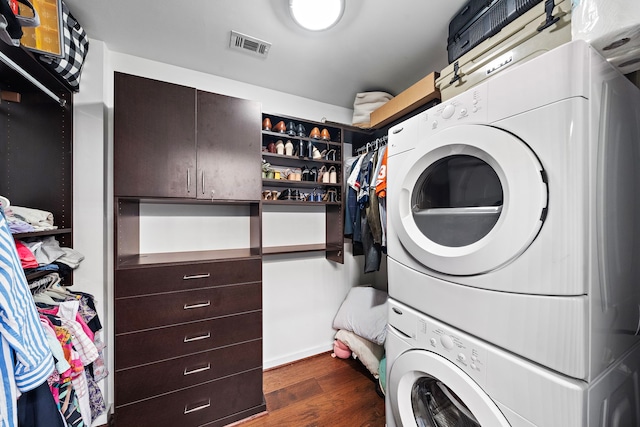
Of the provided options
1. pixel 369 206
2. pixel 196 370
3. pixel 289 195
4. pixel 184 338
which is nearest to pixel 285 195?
pixel 289 195

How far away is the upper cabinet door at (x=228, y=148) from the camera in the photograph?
1397mm

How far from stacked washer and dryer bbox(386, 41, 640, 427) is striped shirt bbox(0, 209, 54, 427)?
1.23m

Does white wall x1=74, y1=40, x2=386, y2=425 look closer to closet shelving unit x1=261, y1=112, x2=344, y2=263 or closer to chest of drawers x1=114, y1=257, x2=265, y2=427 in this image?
closet shelving unit x1=261, y1=112, x2=344, y2=263

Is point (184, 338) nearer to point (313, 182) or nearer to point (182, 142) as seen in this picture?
point (182, 142)

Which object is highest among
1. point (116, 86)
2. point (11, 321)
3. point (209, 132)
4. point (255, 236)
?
point (116, 86)

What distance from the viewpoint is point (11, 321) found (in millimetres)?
605

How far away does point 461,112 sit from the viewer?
80cm

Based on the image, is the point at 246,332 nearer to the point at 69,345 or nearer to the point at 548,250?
the point at 69,345

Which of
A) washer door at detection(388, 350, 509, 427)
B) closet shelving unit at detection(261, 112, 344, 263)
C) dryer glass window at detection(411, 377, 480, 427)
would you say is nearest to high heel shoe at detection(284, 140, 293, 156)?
closet shelving unit at detection(261, 112, 344, 263)

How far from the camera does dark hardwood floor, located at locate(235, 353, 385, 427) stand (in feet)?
4.68

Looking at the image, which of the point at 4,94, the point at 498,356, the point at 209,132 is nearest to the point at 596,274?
the point at 498,356

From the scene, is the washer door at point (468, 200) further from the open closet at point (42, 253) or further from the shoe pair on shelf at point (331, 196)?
the open closet at point (42, 253)

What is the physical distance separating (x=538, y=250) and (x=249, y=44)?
1.75 metres

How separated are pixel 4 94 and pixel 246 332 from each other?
167 centimetres
